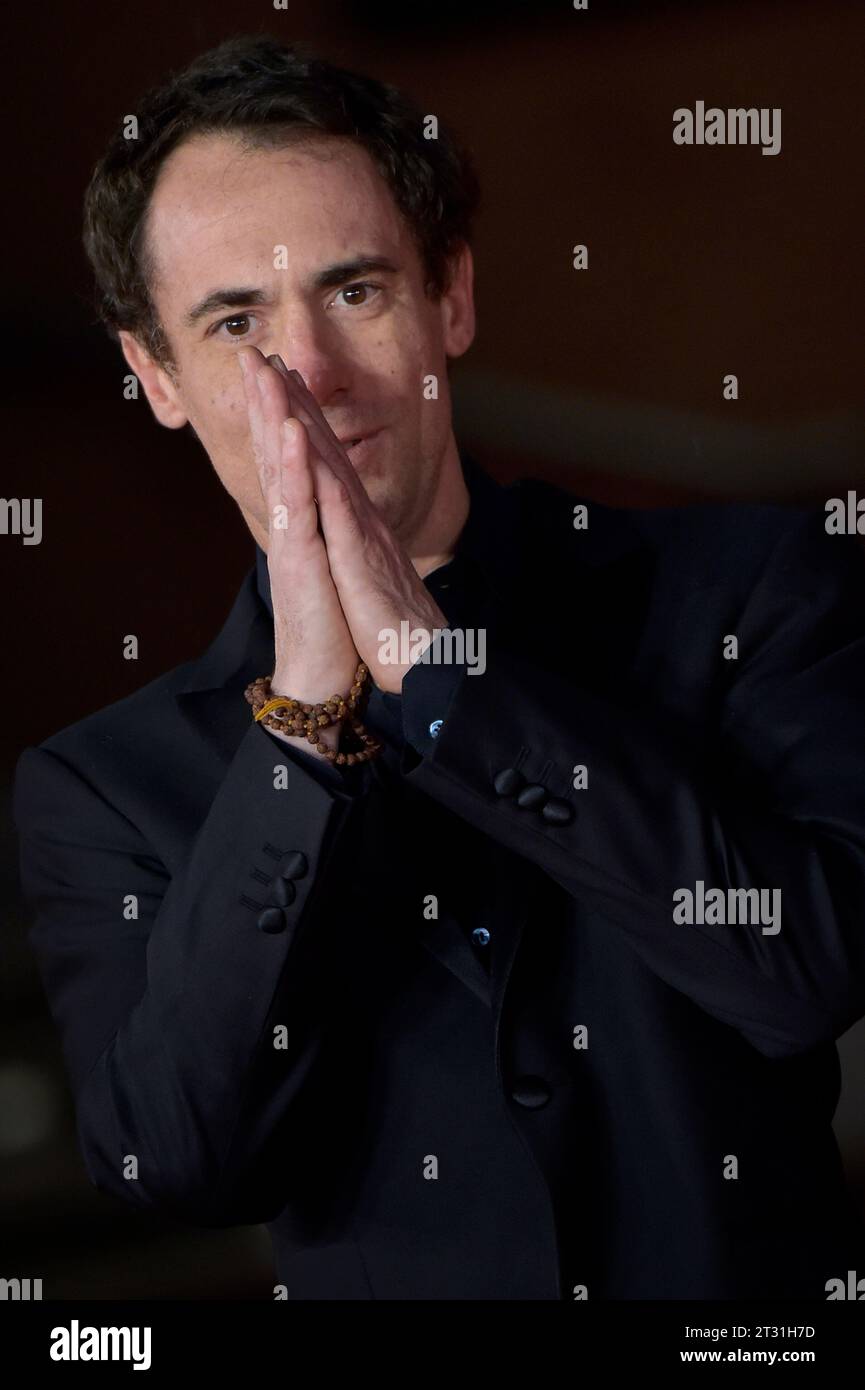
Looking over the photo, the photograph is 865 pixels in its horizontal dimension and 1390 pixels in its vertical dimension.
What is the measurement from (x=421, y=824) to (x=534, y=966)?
151mm

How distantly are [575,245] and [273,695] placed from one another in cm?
75

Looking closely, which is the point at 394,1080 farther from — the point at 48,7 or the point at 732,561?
the point at 48,7

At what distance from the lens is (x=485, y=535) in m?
1.51

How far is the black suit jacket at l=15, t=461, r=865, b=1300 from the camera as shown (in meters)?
1.17

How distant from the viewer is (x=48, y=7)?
1.73 metres

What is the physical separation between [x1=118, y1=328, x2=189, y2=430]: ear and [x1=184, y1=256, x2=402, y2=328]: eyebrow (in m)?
0.11

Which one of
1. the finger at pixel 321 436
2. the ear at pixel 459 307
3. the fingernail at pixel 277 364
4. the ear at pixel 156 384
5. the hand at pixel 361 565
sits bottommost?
the hand at pixel 361 565

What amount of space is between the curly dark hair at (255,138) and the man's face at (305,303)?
0.8 inches

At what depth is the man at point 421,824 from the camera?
118 cm

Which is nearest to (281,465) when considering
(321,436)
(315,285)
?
(321,436)

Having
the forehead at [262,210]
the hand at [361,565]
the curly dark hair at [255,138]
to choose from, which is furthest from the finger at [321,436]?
the curly dark hair at [255,138]

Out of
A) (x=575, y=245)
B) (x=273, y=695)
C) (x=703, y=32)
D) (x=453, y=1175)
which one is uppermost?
(x=703, y=32)

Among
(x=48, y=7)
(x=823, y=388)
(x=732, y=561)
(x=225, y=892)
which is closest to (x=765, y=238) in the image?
(x=823, y=388)

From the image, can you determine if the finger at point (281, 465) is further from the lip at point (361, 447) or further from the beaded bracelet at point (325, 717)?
the lip at point (361, 447)
